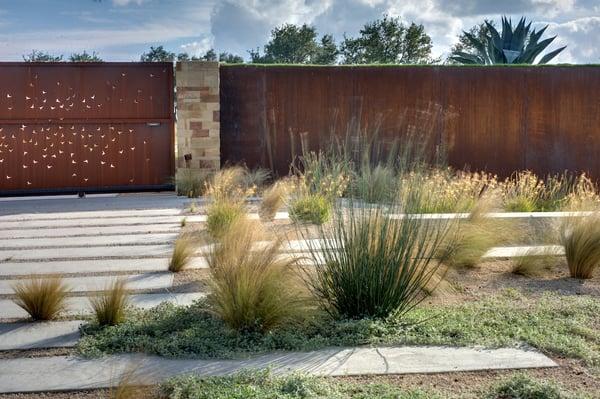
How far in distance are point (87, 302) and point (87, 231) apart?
2.85 metres

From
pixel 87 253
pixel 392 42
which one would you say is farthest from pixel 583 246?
pixel 392 42

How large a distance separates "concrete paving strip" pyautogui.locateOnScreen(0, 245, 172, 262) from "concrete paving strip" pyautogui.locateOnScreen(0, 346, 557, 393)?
2.54 meters

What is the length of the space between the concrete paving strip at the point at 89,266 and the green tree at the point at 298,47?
78.8ft

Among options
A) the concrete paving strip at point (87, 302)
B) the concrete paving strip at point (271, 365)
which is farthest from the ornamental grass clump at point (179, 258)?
the concrete paving strip at point (271, 365)

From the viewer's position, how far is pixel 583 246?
18.1 feet

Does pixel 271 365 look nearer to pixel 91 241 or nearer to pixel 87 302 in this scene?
pixel 87 302

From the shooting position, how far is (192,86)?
10734 mm

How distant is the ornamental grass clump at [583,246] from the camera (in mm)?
5484

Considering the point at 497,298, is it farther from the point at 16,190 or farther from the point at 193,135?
the point at 16,190

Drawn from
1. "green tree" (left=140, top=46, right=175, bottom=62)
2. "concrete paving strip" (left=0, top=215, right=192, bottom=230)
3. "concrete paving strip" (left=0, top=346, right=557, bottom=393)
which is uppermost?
"green tree" (left=140, top=46, right=175, bottom=62)

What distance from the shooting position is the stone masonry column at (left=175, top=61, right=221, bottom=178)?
10711 millimetres

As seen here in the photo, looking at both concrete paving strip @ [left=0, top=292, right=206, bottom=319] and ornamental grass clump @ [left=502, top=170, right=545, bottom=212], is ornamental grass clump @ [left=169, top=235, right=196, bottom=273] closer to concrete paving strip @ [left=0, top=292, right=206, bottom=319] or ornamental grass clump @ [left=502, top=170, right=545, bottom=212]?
concrete paving strip @ [left=0, top=292, right=206, bottom=319]

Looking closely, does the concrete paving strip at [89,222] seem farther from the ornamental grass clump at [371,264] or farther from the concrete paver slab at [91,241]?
the ornamental grass clump at [371,264]

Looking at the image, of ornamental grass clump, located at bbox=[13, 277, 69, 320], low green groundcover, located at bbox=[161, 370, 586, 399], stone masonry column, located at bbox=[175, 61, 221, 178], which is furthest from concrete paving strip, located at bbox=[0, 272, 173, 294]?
stone masonry column, located at bbox=[175, 61, 221, 178]
